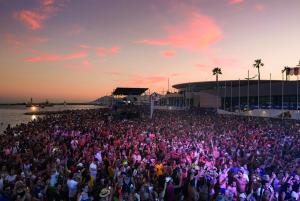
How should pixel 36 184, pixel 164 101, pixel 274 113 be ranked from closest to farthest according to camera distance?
pixel 36 184
pixel 274 113
pixel 164 101

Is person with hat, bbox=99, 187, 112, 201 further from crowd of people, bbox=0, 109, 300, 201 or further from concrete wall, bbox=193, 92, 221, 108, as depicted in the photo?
concrete wall, bbox=193, 92, 221, 108

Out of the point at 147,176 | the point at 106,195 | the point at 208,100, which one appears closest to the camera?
the point at 106,195

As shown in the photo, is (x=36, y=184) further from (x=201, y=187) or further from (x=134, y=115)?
(x=134, y=115)

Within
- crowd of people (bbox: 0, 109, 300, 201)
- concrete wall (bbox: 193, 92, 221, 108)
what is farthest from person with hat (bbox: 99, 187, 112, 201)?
concrete wall (bbox: 193, 92, 221, 108)

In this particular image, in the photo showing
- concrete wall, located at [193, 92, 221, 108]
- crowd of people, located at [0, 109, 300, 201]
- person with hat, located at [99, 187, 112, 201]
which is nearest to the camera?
person with hat, located at [99, 187, 112, 201]

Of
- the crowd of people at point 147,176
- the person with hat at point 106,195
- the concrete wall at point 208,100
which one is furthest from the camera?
the concrete wall at point 208,100

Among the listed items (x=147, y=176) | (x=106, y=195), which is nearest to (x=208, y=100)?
(x=147, y=176)

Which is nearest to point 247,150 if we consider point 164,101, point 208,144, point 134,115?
point 208,144

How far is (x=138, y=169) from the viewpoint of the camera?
13719 mm

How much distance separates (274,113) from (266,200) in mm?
41384

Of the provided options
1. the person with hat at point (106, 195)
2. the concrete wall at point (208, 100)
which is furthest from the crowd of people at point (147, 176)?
the concrete wall at point (208, 100)

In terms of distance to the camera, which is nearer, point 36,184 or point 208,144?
point 36,184

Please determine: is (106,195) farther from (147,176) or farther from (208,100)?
(208,100)

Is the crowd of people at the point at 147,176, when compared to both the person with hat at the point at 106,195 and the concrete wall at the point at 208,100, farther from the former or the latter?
the concrete wall at the point at 208,100
